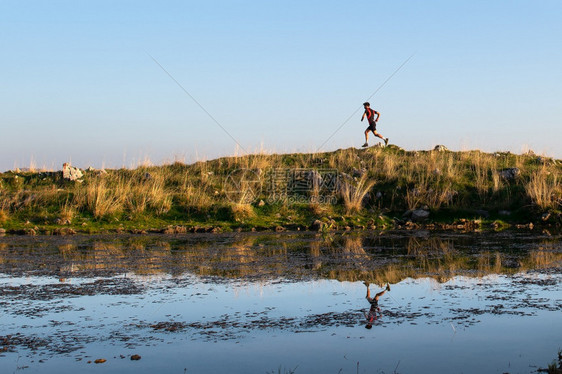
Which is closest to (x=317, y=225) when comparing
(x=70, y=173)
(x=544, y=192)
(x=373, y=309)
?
(x=544, y=192)

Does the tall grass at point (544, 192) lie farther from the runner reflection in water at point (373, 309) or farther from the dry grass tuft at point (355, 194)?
the runner reflection in water at point (373, 309)

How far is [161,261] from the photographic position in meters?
11.4

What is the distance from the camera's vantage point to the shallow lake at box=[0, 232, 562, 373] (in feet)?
17.3

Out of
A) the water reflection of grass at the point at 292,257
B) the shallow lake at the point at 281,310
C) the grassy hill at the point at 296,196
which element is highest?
the grassy hill at the point at 296,196

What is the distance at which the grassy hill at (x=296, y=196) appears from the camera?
18484 mm

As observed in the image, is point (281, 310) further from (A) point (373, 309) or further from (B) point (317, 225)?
(B) point (317, 225)

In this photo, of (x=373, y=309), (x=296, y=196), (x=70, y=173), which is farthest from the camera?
(x=70, y=173)

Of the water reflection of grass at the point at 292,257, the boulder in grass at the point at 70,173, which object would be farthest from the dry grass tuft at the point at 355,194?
the boulder in grass at the point at 70,173

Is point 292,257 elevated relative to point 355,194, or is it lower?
lower

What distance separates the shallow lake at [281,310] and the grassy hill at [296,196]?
224 inches

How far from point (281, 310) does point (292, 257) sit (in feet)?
15.2

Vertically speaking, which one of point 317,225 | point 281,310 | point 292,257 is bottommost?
point 281,310

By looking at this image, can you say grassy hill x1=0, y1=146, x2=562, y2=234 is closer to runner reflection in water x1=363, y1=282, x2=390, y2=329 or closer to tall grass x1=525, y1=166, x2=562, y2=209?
tall grass x1=525, y1=166, x2=562, y2=209

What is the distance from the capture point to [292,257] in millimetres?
11758
